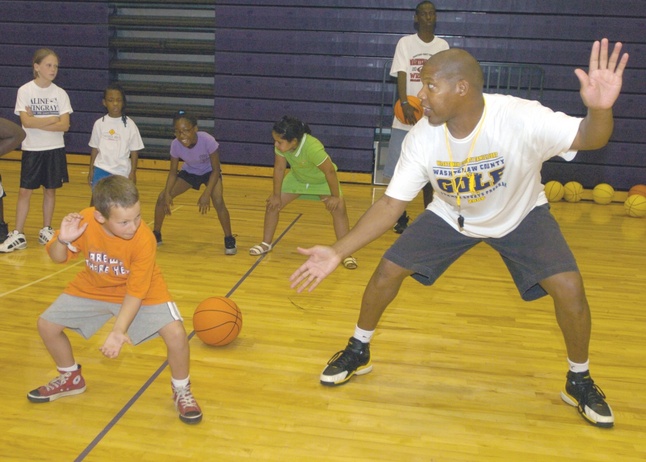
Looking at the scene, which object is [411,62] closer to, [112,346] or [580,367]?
[580,367]

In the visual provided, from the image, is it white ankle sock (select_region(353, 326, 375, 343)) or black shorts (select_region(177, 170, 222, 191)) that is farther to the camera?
black shorts (select_region(177, 170, 222, 191))

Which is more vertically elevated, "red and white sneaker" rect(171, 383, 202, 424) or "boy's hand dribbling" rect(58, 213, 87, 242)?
"boy's hand dribbling" rect(58, 213, 87, 242)

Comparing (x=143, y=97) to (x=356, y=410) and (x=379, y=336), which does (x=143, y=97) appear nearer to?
(x=379, y=336)

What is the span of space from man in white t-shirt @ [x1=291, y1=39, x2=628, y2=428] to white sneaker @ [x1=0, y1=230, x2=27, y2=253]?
3.50 meters

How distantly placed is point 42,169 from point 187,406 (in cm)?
371

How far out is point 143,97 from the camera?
10.1m

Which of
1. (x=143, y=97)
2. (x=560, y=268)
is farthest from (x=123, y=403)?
(x=143, y=97)

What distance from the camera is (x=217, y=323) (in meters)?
3.84

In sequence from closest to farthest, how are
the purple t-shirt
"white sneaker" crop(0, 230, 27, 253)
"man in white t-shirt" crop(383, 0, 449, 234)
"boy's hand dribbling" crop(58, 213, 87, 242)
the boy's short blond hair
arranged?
the boy's short blond hair
"boy's hand dribbling" crop(58, 213, 87, 242)
"white sneaker" crop(0, 230, 27, 253)
the purple t-shirt
"man in white t-shirt" crop(383, 0, 449, 234)

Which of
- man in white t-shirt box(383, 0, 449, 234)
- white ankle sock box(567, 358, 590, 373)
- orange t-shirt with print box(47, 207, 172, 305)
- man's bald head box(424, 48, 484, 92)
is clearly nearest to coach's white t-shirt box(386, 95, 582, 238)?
man's bald head box(424, 48, 484, 92)

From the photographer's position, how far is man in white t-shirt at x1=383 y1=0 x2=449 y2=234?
6809mm

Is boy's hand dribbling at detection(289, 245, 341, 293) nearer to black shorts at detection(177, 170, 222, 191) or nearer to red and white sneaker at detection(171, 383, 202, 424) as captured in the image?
red and white sneaker at detection(171, 383, 202, 424)

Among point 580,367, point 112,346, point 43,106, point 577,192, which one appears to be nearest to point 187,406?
point 112,346

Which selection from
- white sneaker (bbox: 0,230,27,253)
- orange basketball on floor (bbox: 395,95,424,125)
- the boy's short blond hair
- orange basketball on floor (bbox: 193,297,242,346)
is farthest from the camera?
orange basketball on floor (bbox: 395,95,424,125)
